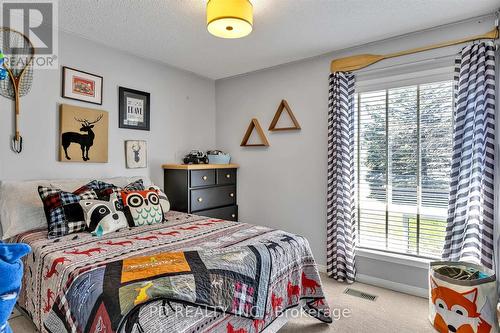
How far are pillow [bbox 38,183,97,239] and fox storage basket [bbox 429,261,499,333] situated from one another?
2704 mm

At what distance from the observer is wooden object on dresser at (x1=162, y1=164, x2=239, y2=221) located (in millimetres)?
3250

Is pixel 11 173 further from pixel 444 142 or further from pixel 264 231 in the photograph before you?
pixel 444 142

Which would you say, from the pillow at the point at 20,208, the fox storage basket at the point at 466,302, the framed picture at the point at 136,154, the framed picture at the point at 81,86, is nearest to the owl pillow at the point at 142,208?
the pillow at the point at 20,208

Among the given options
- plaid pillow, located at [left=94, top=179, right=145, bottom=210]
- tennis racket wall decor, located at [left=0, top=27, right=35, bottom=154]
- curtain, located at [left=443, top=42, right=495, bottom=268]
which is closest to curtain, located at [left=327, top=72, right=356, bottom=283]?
curtain, located at [left=443, top=42, right=495, bottom=268]

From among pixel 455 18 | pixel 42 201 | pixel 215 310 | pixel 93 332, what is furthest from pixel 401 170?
pixel 42 201

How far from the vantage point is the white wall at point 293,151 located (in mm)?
2826

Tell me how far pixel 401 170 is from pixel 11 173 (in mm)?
3468

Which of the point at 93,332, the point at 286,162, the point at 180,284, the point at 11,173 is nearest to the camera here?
the point at 93,332

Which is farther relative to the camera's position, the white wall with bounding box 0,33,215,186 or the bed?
the white wall with bounding box 0,33,215,186

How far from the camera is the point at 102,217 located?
2131 millimetres

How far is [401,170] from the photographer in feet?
9.00

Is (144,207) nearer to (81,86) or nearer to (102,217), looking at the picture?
(102,217)

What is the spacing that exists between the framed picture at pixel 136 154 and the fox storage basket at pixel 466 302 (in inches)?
118

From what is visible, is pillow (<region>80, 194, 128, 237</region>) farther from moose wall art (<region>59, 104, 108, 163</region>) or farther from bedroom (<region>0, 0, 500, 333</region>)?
moose wall art (<region>59, 104, 108, 163</region>)
